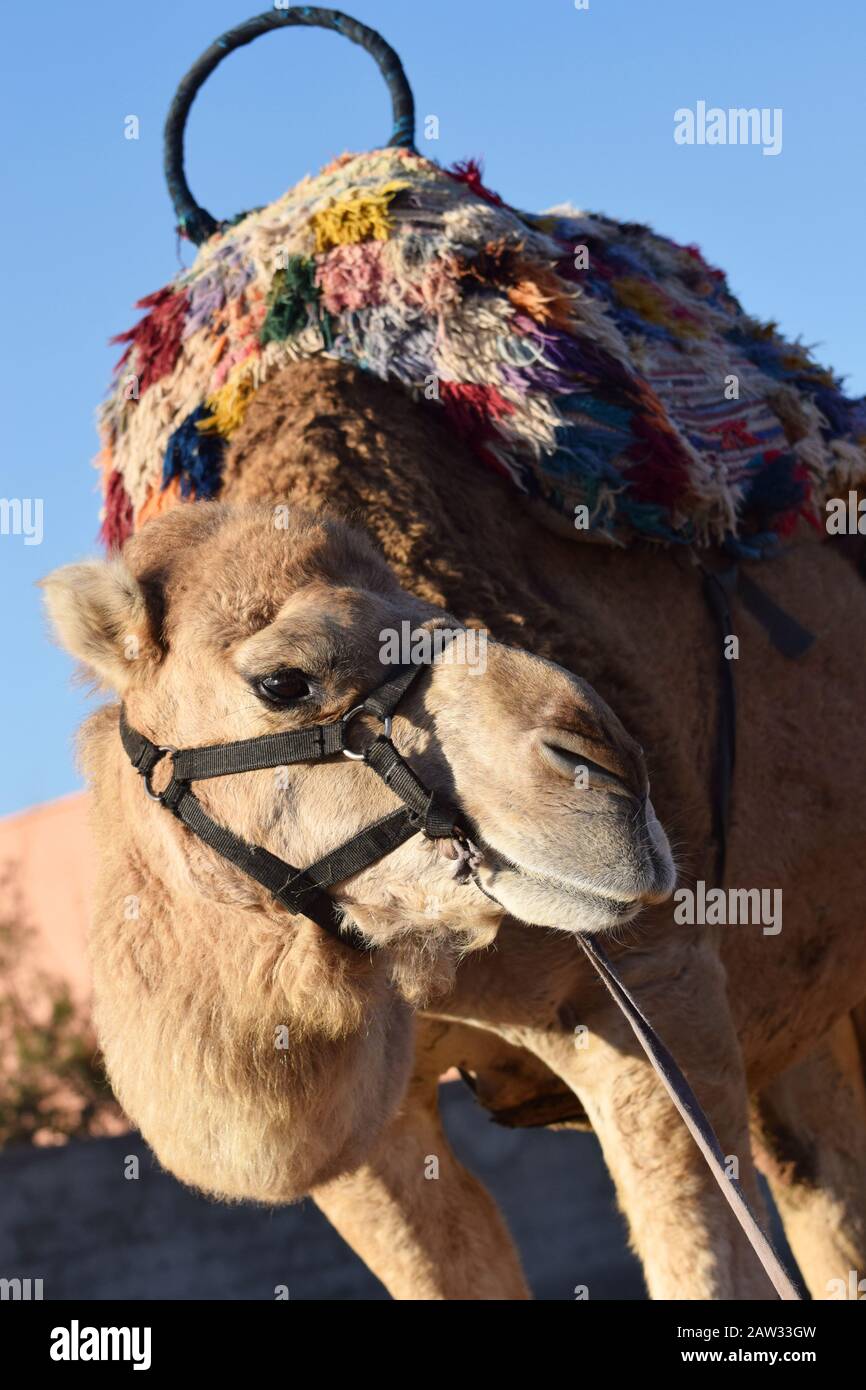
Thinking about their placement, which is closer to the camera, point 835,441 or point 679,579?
point 679,579

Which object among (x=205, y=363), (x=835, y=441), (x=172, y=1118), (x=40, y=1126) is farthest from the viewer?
(x=40, y=1126)

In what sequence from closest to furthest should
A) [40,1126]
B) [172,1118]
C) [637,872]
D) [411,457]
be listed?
[637,872]
[172,1118]
[411,457]
[40,1126]

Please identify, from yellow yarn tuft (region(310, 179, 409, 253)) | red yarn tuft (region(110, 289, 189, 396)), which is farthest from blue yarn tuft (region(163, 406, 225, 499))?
yellow yarn tuft (region(310, 179, 409, 253))

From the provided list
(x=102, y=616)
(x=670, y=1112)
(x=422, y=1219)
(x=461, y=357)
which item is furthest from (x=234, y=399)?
(x=422, y=1219)

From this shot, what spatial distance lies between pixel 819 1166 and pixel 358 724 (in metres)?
2.93

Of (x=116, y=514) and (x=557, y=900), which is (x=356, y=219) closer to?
(x=116, y=514)

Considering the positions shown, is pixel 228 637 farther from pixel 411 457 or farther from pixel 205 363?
pixel 205 363

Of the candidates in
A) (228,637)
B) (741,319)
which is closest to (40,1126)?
(741,319)

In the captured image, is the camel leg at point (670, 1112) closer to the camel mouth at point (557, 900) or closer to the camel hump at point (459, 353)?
the camel mouth at point (557, 900)

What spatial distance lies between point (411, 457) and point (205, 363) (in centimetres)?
60

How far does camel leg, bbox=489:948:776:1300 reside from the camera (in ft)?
11.0

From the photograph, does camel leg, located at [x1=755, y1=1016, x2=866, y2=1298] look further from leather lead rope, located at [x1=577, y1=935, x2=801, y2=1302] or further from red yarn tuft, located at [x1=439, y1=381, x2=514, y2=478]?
red yarn tuft, located at [x1=439, y1=381, x2=514, y2=478]

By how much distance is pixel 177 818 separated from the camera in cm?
289

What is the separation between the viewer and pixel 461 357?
3627 mm
